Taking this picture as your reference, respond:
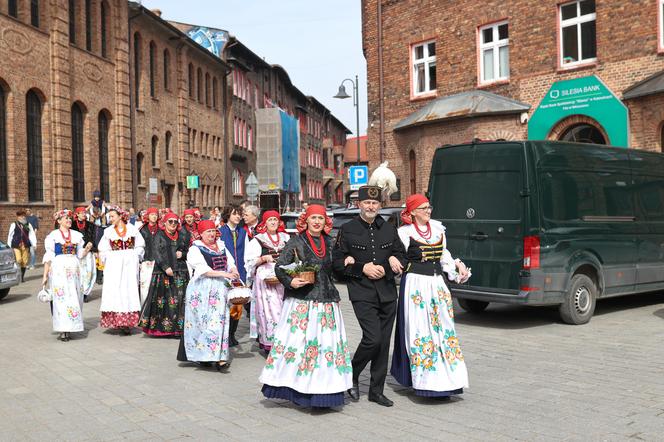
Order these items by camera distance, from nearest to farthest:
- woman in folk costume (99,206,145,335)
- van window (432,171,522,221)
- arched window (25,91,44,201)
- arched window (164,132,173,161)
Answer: van window (432,171,522,221) → woman in folk costume (99,206,145,335) → arched window (25,91,44,201) → arched window (164,132,173,161)

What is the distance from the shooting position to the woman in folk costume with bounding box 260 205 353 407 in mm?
5832

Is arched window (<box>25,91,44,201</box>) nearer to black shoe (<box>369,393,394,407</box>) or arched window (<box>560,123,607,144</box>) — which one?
arched window (<box>560,123,607,144</box>)

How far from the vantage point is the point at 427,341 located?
6086 mm

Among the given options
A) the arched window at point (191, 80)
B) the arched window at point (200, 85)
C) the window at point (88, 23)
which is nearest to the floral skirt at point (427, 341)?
the window at point (88, 23)

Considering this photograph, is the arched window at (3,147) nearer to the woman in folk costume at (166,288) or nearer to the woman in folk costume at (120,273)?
the woman in folk costume at (120,273)

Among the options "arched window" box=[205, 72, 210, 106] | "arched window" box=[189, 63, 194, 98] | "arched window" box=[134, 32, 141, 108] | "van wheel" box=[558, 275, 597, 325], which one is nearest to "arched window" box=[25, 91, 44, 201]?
"arched window" box=[134, 32, 141, 108]

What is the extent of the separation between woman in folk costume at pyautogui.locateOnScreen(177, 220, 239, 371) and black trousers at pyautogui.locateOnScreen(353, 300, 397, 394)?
2.09m

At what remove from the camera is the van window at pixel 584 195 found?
9.89m

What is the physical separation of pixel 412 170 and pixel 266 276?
639 inches

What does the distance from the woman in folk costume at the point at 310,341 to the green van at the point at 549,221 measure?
4.32 metres

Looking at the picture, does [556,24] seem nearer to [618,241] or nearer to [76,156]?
[618,241]

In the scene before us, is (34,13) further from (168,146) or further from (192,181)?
(192,181)

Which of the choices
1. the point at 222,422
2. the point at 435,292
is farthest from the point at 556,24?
the point at 222,422

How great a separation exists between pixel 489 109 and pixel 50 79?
1573 cm
